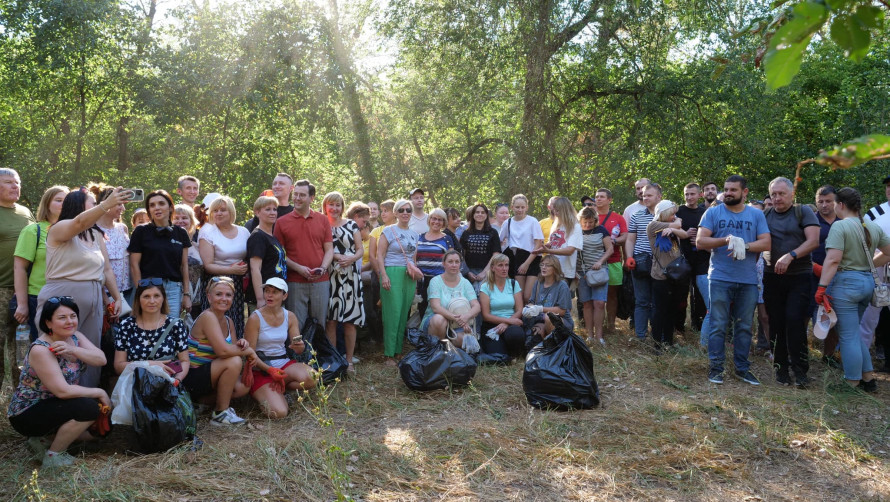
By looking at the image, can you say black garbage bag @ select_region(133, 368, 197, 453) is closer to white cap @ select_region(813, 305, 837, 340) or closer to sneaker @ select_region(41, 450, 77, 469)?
sneaker @ select_region(41, 450, 77, 469)

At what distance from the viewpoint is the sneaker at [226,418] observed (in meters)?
4.92

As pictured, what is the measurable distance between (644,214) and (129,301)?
5352 millimetres

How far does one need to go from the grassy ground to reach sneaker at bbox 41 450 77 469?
0.36 feet

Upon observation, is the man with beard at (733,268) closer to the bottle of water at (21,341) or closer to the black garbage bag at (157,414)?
the black garbage bag at (157,414)

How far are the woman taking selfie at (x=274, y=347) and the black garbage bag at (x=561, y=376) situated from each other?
1.74m

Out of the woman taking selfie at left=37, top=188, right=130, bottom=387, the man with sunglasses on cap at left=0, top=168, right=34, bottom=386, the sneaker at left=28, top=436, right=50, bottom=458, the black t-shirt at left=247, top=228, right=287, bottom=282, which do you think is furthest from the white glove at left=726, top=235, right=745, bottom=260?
the man with sunglasses on cap at left=0, top=168, right=34, bottom=386

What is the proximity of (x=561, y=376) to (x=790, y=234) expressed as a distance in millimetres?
2560

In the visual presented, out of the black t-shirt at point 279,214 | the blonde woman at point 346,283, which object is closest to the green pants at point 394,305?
the blonde woman at point 346,283

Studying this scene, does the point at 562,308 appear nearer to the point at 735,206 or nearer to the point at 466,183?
the point at 735,206

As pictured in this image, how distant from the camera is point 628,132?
12.7m

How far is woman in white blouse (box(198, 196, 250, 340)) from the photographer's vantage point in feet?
19.2

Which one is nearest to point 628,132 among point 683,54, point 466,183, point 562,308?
point 683,54

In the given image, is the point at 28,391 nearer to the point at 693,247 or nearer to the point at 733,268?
the point at 733,268

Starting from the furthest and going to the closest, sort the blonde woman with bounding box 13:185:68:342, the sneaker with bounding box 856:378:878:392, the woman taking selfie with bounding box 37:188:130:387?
1. the sneaker with bounding box 856:378:878:392
2. the blonde woman with bounding box 13:185:68:342
3. the woman taking selfie with bounding box 37:188:130:387
